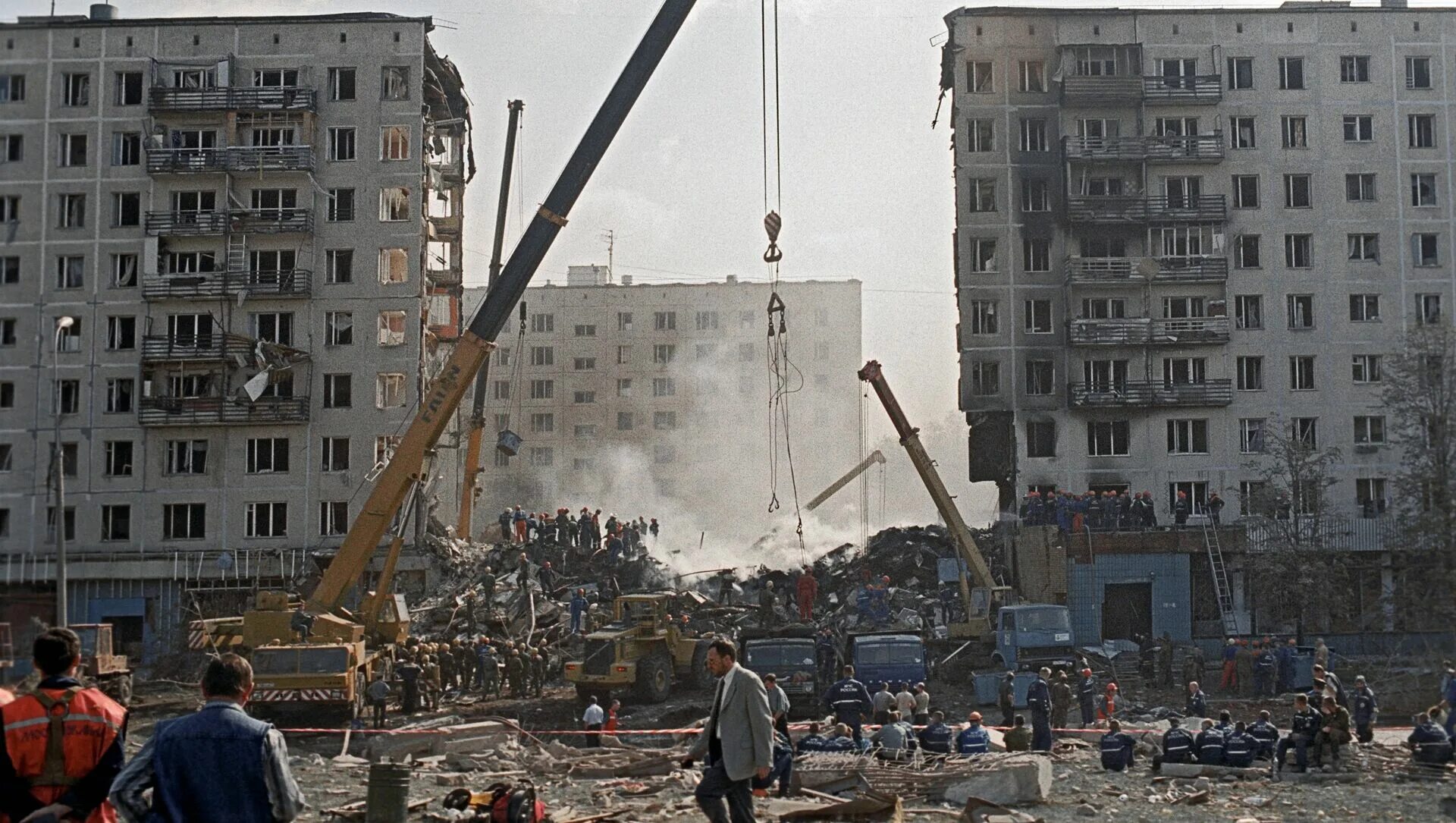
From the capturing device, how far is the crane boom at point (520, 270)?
31734 millimetres

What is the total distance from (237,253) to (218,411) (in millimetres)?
6140

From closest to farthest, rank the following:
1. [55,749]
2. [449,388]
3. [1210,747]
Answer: [55,749]
[1210,747]
[449,388]

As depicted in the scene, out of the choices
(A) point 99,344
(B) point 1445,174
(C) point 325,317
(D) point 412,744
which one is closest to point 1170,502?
(B) point 1445,174

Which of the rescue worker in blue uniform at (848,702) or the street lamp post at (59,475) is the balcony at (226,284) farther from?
the rescue worker in blue uniform at (848,702)

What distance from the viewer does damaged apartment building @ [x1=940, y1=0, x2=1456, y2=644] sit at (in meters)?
54.5

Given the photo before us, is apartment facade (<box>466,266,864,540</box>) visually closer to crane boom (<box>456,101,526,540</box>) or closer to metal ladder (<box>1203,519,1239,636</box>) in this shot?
crane boom (<box>456,101,526,540</box>)

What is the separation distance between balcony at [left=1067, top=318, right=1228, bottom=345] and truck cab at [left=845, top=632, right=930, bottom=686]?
81.2ft

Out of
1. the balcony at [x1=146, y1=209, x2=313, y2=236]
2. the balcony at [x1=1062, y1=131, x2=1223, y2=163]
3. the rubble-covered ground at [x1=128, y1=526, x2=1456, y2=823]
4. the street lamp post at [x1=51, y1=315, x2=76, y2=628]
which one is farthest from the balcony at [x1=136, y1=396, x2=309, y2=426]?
the balcony at [x1=1062, y1=131, x2=1223, y2=163]

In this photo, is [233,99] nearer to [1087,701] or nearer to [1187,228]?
[1187,228]

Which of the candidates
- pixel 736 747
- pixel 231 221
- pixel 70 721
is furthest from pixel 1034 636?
pixel 231 221

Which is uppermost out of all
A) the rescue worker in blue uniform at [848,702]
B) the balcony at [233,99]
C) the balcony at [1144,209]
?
the balcony at [233,99]

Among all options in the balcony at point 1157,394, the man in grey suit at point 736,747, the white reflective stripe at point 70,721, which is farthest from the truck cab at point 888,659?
the white reflective stripe at point 70,721

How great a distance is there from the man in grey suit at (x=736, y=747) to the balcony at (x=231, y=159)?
46.8 metres

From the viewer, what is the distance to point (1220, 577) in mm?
49031
